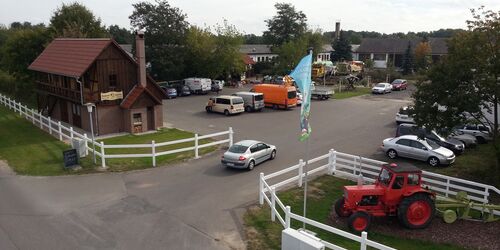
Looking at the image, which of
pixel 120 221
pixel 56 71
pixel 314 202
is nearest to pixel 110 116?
pixel 56 71

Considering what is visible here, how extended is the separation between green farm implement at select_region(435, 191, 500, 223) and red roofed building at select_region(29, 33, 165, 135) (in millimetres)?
20242

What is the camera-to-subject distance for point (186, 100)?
4544 cm

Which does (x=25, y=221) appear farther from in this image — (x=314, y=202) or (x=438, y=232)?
(x=438, y=232)

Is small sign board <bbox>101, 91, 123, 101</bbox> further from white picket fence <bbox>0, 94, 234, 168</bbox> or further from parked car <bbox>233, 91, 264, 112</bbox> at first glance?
parked car <bbox>233, 91, 264, 112</bbox>

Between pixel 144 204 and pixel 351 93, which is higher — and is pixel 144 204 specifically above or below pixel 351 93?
below

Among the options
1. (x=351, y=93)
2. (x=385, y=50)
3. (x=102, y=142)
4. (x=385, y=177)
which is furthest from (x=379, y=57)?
(x=385, y=177)

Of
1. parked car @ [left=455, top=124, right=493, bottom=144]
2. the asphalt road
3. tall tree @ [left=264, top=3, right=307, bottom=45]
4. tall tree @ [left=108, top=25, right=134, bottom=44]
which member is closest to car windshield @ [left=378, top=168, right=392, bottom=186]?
the asphalt road

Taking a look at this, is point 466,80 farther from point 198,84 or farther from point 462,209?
point 198,84

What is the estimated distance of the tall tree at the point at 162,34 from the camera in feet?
161

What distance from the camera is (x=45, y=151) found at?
2381 cm

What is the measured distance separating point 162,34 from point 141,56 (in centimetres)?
2226

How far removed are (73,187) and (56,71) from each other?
49.7ft

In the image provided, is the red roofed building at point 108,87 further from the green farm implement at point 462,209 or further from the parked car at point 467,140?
the green farm implement at point 462,209

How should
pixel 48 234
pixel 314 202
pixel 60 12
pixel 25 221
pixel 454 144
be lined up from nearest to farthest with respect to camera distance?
pixel 48 234 → pixel 25 221 → pixel 314 202 → pixel 454 144 → pixel 60 12
